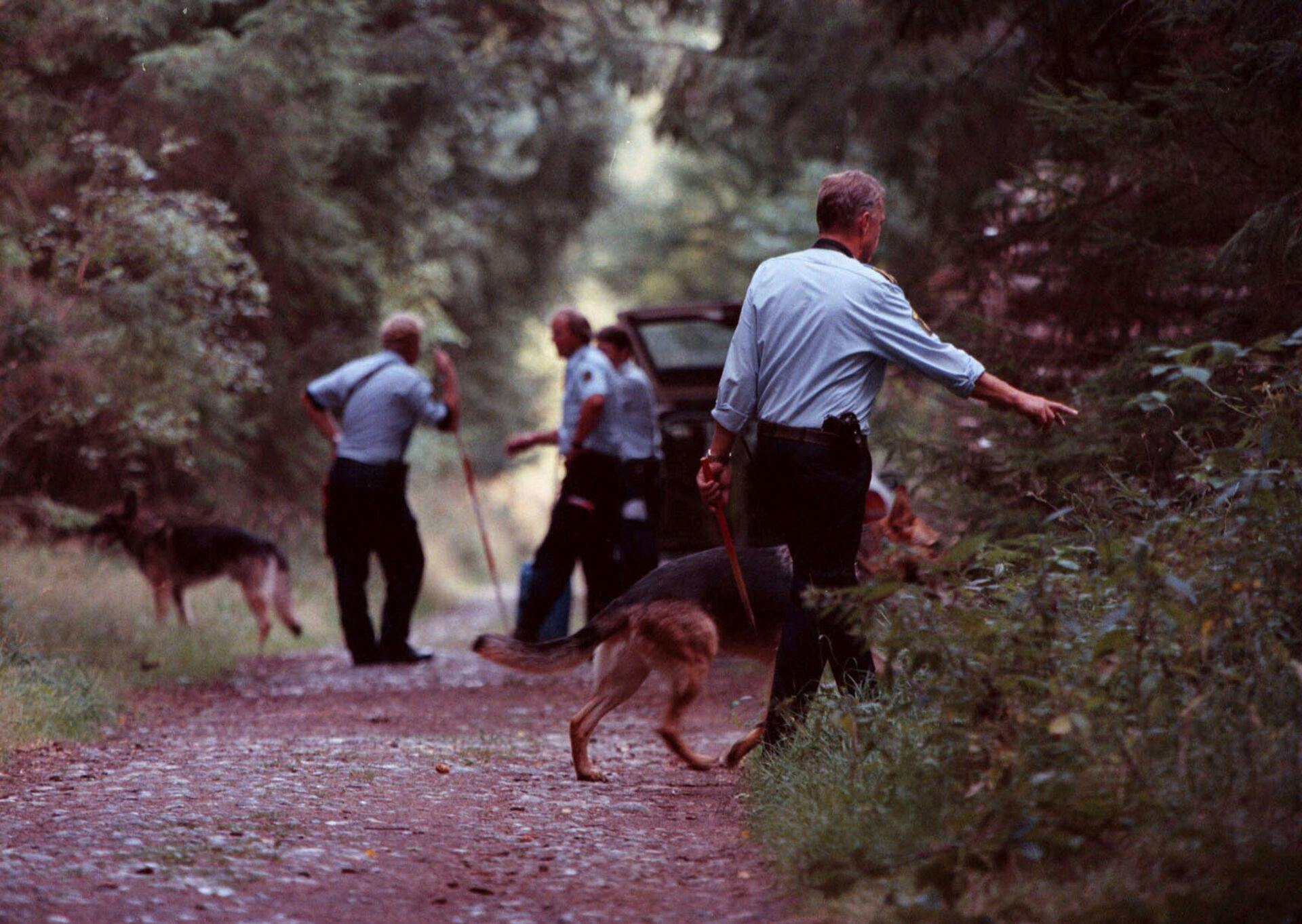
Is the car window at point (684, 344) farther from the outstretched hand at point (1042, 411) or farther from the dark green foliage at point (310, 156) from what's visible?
the outstretched hand at point (1042, 411)

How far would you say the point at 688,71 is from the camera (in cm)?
1488

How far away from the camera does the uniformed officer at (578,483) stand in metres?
9.80

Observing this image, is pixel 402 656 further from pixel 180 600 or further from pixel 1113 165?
pixel 1113 165

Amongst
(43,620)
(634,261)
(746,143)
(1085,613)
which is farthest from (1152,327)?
(634,261)

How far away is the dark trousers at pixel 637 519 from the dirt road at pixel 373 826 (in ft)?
7.00

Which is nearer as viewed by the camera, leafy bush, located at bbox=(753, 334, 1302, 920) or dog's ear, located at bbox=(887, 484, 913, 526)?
leafy bush, located at bbox=(753, 334, 1302, 920)

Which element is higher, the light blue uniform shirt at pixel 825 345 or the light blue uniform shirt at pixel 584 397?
the light blue uniform shirt at pixel 825 345

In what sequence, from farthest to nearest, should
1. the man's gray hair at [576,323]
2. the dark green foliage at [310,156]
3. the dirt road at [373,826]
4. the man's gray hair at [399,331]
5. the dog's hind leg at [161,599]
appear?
the dog's hind leg at [161,599], the dark green foliage at [310,156], the man's gray hair at [399,331], the man's gray hair at [576,323], the dirt road at [373,826]

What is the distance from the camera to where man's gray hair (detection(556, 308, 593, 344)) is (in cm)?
991

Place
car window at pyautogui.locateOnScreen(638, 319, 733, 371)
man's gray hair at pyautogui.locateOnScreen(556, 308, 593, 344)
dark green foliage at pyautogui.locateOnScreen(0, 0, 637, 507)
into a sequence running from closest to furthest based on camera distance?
man's gray hair at pyautogui.locateOnScreen(556, 308, 593, 344), dark green foliage at pyautogui.locateOnScreen(0, 0, 637, 507), car window at pyautogui.locateOnScreen(638, 319, 733, 371)

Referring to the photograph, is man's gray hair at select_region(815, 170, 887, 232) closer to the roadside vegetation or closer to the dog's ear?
the dog's ear

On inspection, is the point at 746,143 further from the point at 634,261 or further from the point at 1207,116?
the point at 634,261

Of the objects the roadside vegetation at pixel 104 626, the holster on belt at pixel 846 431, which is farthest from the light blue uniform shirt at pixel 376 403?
the holster on belt at pixel 846 431

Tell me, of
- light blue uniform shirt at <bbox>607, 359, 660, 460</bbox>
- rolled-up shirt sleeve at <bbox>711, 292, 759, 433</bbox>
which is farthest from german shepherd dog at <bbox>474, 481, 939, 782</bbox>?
light blue uniform shirt at <bbox>607, 359, 660, 460</bbox>
